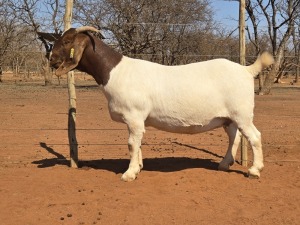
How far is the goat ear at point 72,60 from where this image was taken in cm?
600

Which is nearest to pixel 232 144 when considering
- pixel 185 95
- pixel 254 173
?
pixel 254 173

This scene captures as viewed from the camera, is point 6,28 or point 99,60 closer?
point 99,60

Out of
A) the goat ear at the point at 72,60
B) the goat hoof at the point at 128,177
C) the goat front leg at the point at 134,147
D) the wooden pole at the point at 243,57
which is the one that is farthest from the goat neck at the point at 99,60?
the wooden pole at the point at 243,57

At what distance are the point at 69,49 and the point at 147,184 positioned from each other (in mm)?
2274

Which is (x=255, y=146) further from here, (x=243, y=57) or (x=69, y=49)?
(x=69, y=49)

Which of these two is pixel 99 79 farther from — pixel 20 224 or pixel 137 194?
pixel 20 224

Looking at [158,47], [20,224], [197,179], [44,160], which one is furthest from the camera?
[158,47]

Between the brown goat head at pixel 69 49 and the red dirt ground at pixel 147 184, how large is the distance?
164 centimetres

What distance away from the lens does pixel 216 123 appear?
6.00m

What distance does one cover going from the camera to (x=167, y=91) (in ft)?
19.2

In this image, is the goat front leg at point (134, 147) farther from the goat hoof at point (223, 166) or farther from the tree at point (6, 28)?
the tree at point (6, 28)

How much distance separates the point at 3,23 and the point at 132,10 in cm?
1743

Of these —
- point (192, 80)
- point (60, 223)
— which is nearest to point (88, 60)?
point (192, 80)

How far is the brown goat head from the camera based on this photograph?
19.8 ft
